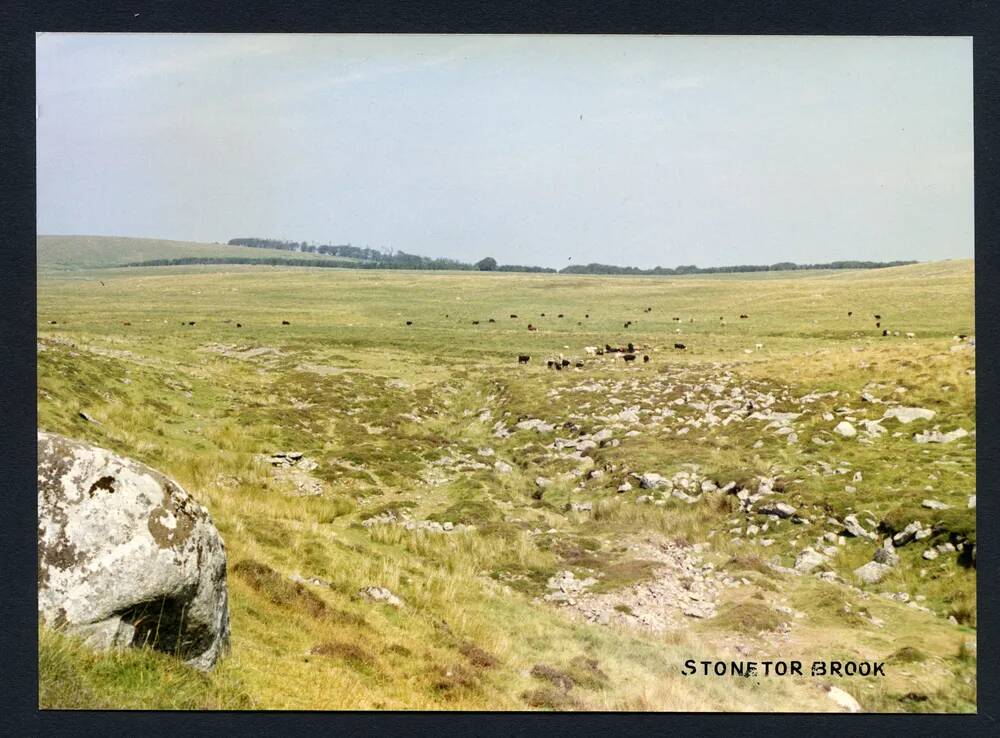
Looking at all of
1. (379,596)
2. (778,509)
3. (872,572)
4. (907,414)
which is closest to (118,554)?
(379,596)

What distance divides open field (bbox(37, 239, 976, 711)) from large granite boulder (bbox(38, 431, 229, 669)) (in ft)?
1.44

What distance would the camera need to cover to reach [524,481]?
11602 mm

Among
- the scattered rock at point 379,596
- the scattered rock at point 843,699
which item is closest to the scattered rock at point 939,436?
the scattered rock at point 843,699

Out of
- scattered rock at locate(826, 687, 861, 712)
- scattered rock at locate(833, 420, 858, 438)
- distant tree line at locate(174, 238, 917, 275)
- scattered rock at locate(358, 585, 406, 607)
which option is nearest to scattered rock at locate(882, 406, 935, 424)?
scattered rock at locate(833, 420, 858, 438)

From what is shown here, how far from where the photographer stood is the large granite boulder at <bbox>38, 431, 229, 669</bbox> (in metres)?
6.99

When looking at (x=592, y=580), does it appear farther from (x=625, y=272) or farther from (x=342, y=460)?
(x=625, y=272)

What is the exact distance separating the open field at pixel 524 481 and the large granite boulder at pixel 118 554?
0.44 metres

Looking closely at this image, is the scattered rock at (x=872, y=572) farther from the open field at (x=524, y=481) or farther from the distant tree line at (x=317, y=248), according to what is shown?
the distant tree line at (x=317, y=248)

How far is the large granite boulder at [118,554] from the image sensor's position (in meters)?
6.99

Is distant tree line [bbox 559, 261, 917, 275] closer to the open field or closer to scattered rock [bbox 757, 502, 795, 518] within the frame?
the open field

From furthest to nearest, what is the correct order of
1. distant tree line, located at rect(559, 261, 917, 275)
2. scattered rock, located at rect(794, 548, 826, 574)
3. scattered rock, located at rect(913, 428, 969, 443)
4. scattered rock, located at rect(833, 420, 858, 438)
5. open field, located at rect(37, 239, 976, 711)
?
distant tree line, located at rect(559, 261, 917, 275), scattered rock, located at rect(833, 420, 858, 438), scattered rock, located at rect(913, 428, 969, 443), scattered rock, located at rect(794, 548, 826, 574), open field, located at rect(37, 239, 976, 711)

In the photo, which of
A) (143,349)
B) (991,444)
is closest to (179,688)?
(143,349)

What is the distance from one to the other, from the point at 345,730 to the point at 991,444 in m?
9.71

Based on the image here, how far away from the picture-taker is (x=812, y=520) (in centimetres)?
1051
